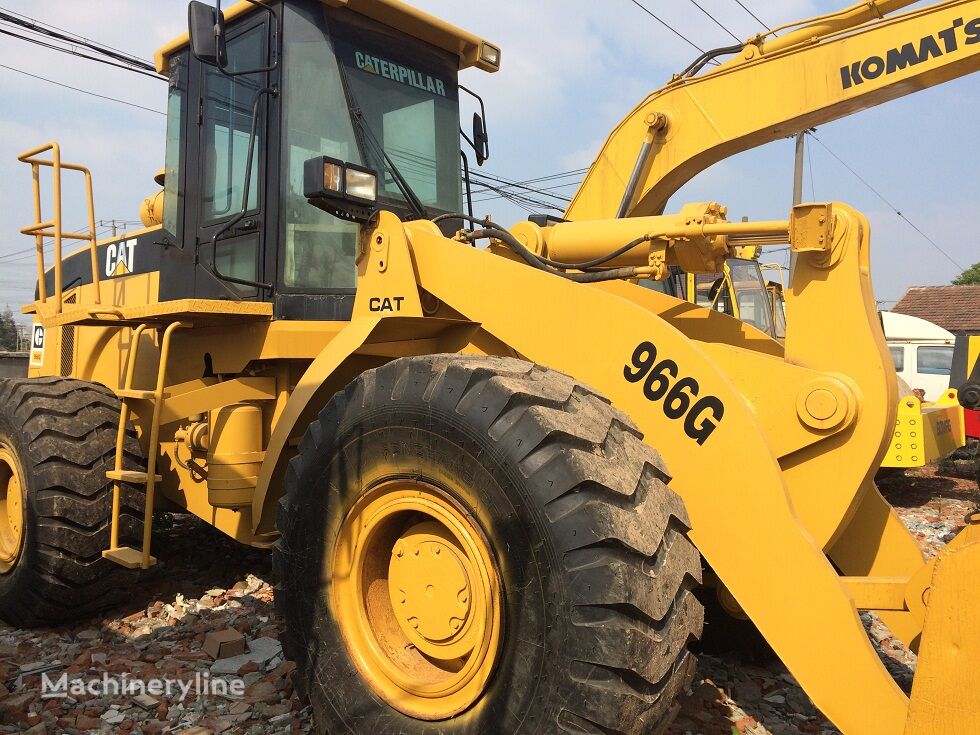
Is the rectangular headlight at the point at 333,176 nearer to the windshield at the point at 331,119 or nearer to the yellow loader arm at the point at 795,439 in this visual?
the yellow loader arm at the point at 795,439

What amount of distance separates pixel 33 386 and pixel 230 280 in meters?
1.29

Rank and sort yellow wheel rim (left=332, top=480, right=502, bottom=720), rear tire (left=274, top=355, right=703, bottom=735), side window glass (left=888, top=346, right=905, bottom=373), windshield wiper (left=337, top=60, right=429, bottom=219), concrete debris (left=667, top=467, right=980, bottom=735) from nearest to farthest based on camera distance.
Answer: rear tire (left=274, top=355, right=703, bottom=735) < yellow wheel rim (left=332, top=480, right=502, bottom=720) < concrete debris (left=667, top=467, right=980, bottom=735) < windshield wiper (left=337, top=60, right=429, bottom=219) < side window glass (left=888, top=346, right=905, bottom=373)

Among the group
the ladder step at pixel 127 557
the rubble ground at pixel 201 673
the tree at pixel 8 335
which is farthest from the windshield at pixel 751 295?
the tree at pixel 8 335

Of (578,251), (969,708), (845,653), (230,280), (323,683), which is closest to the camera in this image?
(969,708)

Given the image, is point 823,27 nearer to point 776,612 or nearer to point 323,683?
point 776,612

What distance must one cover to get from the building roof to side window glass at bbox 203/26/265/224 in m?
29.7

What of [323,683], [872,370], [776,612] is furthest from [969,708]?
[323,683]

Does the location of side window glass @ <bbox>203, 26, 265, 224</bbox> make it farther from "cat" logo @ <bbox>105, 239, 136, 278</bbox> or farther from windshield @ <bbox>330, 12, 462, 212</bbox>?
"cat" logo @ <bbox>105, 239, 136, 278</bbox>

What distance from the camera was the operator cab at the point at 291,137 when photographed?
12.6ft

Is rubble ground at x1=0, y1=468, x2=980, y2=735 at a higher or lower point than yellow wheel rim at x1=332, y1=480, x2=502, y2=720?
lower

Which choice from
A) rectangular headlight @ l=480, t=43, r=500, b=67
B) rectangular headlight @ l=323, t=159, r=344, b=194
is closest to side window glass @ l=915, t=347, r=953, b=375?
rectangular headlight @ l=480, t=43, r=500, b=67

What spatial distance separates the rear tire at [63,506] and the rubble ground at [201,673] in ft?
0.65

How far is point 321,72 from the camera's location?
390 centimetres

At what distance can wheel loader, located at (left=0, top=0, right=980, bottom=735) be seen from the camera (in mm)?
2021
